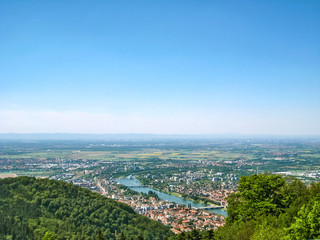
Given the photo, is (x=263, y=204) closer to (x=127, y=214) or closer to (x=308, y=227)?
(x=308, y=227)

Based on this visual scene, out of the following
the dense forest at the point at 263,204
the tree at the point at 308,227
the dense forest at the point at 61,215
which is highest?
the tree at the point at 308,227

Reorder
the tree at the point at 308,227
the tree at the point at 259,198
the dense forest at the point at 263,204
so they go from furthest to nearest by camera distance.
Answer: the tree at the point at 259,198 < the dense forest at the point at 263,204 < the tree at the point at 308,227

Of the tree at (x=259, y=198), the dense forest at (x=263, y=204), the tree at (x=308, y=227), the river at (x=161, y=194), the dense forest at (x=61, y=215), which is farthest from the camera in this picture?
the river at (x=161, y=194)

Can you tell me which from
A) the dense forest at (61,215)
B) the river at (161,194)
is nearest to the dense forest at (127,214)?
the dense forest at (61,215)

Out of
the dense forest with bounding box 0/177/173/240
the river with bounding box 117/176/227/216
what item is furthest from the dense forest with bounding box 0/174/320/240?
the river with bounding box 117/176/227/216

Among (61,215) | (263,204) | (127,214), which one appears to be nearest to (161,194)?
(127,214)

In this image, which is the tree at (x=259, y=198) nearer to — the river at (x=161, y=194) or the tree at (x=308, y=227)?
the tree at (x=308, y=227)

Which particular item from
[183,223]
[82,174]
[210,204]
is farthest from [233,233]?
[82,174]

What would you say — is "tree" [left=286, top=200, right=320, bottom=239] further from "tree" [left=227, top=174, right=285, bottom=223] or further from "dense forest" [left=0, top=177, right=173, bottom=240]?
"dense forest" [left=0, top=177, right=173, bottom=240]

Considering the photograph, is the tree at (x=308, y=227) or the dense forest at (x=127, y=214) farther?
the dense forest at (x=127, y=214)
